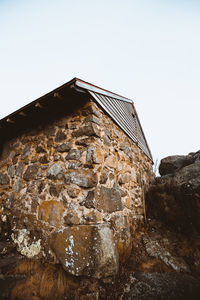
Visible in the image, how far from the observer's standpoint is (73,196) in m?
2.25

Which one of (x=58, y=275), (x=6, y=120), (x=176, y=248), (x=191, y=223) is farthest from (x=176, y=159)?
(x=6, y=120)

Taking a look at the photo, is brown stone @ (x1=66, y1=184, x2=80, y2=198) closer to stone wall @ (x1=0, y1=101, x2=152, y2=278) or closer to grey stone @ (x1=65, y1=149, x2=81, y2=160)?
stone wall @ (x1=0, y1=101, x2=152, y2=278)

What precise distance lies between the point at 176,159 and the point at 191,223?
3659mm

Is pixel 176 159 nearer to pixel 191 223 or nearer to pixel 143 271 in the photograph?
pixel 191 223

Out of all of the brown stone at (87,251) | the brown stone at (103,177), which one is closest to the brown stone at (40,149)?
the brown stone at (103,177)

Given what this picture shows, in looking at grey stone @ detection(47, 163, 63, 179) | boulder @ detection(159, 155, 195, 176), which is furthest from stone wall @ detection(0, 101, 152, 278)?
boulder @ detection(159, 155, 195, 176)

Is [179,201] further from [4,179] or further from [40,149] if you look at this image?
[4,179]

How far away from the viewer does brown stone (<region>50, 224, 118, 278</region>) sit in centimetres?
184

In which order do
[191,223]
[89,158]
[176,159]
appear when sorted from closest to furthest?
1. [89,158]
2. [191,223]
3. [176,159]

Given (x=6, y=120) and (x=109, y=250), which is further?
(x=6, y=120)

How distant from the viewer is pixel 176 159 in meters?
6.25

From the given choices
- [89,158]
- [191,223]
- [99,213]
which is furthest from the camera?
[191,223]

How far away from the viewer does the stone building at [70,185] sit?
1993 mm

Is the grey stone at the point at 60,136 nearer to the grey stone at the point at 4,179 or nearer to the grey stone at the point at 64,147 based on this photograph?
the grey stone at the point at 64,147
